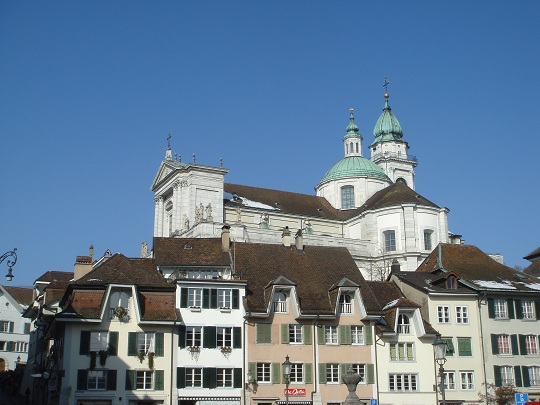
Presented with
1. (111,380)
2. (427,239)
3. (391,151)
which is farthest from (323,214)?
(111,380)

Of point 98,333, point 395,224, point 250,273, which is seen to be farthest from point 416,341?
point 395,224

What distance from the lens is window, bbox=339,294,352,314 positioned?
55.6m

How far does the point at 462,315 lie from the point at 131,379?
85.7 ft

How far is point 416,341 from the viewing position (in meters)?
56.2

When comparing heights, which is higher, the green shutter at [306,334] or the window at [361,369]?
the green shutter at [306,334]

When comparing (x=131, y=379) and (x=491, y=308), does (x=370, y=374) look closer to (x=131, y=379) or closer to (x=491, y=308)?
(x=491, y=308)

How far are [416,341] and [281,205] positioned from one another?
63.7 m

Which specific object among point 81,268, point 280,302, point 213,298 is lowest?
point 280,302

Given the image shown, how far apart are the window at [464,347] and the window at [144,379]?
23.7m

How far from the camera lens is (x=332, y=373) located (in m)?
53.9

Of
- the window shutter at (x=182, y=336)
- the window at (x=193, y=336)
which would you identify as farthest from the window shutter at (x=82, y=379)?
the window at (x=193, y=336)

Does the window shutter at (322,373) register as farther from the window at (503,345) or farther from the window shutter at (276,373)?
the window at (503,345)

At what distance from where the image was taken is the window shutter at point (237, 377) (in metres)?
51.7

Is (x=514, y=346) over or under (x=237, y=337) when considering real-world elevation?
under
